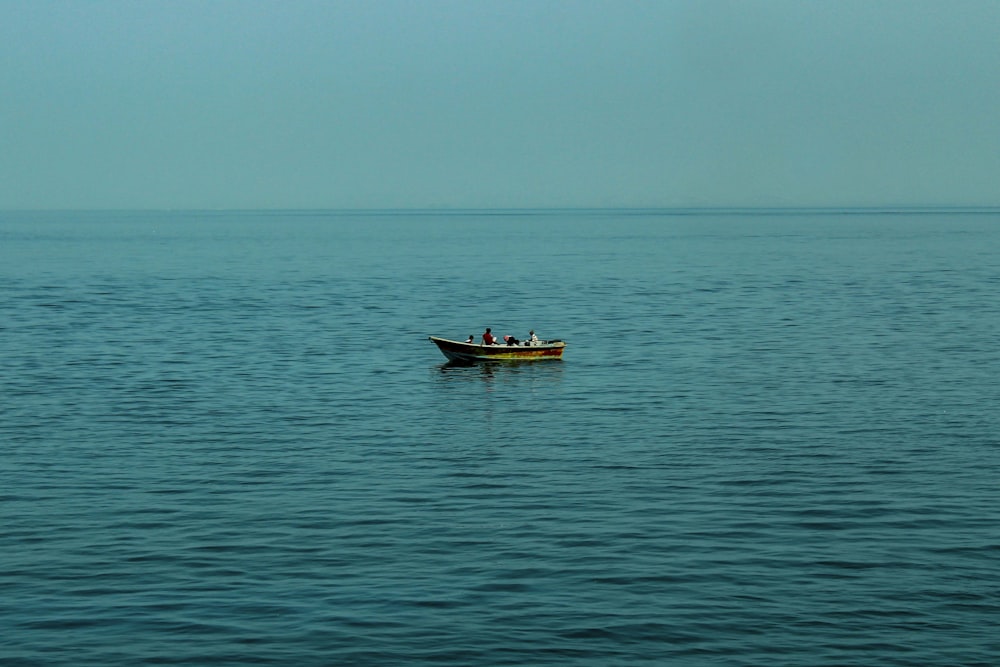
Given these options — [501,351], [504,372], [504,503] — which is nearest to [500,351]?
[501,351]

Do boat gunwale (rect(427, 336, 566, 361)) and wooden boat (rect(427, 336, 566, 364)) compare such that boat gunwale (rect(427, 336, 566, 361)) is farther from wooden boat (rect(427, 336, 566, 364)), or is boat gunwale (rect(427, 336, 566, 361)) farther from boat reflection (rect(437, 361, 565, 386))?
boat reflection (rect(437, 361, 565, 386))

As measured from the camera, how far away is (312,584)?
33500 millimetres

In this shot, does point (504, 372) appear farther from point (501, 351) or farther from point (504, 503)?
point (504, 503)

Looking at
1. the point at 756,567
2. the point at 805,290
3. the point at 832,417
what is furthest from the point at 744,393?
the point at 805,290

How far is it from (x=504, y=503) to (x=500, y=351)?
3705 centimetres

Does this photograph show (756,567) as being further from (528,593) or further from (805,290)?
(805,290)

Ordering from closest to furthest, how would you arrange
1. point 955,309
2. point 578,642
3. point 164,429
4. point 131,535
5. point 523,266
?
1. point 578,642
2. point 131,535
3. point 164,429
4. point 955,309
5. point 523,266

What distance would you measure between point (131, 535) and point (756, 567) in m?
18.2

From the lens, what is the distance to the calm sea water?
30266 mm

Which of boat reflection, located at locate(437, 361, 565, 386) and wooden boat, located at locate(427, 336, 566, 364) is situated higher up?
wooden boat, located at locate(427, 336, 566, 364)

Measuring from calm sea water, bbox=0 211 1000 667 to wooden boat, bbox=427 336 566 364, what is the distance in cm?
102

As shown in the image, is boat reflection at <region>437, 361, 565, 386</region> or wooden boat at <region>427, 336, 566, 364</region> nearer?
boat reflection at <region>437, 361, 565, 386</region>

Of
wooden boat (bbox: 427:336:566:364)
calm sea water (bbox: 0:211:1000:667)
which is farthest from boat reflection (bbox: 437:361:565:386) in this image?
calm sea water (bbox: 0:211:1000:667)

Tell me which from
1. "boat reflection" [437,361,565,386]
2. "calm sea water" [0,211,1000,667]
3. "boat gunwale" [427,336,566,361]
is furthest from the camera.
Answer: "boat gunwale" [427,336,566,361]
